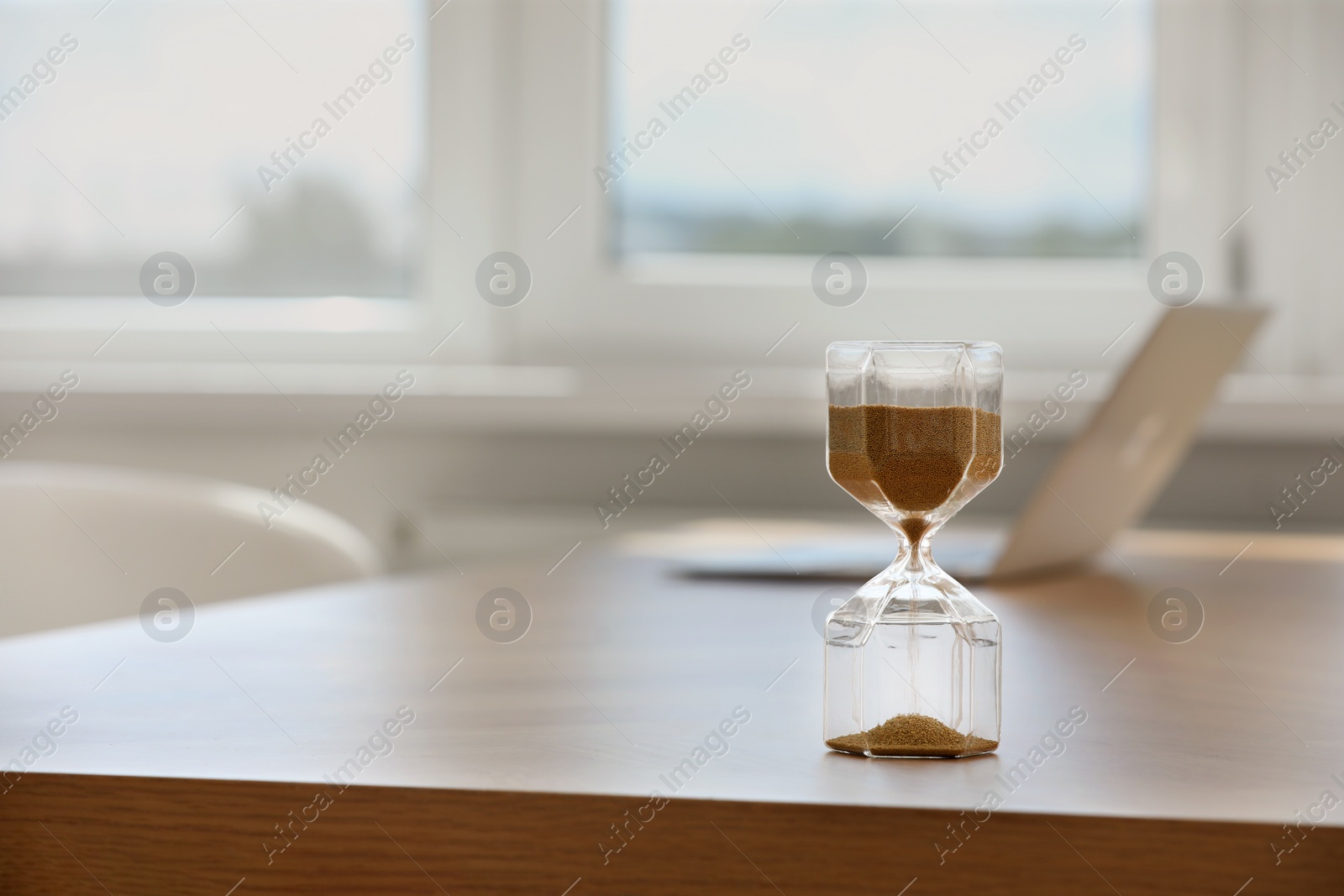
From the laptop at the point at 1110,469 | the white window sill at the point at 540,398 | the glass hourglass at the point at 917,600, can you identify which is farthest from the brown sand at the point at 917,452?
the white window sill at the point at 540,398

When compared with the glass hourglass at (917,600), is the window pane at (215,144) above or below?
above

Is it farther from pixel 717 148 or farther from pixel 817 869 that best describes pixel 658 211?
pixel 817 869

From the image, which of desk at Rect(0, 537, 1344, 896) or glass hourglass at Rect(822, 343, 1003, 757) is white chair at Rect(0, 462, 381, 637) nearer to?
desk at Rect(0, 537, 1344, 896)

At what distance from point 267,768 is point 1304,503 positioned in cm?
174

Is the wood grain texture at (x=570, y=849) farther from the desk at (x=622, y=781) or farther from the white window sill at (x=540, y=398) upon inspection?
the white window sill at (x=540, y=398)

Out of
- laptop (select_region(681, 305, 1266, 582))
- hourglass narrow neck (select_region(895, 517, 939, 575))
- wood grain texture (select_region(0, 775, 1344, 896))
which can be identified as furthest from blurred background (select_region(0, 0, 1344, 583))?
wood grain texture (select_region(0, 775, 1344, 896))

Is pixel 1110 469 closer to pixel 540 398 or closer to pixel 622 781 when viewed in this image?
pixel 622 781

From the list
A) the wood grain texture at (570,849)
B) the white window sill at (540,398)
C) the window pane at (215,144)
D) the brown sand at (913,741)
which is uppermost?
the window pane at (215,144)

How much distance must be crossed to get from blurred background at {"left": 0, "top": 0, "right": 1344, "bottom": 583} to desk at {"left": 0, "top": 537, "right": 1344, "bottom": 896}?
1.18m

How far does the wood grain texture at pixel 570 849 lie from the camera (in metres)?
0.42

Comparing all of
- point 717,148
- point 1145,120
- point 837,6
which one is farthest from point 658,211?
point 1145,120

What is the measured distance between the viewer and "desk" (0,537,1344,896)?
43 cm

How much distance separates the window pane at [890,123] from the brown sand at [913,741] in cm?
161

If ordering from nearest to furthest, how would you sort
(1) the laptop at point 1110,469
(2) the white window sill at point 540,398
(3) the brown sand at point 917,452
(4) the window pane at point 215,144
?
(3) the brown sand at point 917,452 → (1) the laptop at point 1110,469 → (2) the white window sill at point 540,398 → (4) the window pane at point 215,144
